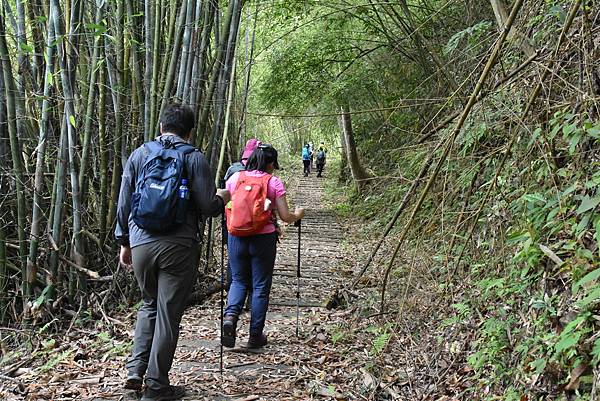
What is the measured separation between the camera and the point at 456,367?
3.44m

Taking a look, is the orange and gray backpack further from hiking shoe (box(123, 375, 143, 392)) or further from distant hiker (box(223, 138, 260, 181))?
hiking shoe (box(123, 375, 143, 392))

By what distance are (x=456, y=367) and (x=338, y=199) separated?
1404cm

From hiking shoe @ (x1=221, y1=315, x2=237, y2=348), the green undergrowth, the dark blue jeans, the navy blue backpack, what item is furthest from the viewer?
the dark blue jeans

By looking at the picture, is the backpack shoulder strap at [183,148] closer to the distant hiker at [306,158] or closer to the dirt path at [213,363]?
the dirt path at [213,363]

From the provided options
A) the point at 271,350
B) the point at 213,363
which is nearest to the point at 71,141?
the point at 213,363

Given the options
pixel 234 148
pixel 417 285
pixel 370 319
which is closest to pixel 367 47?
pixel 234 148

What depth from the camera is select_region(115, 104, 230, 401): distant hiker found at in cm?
312

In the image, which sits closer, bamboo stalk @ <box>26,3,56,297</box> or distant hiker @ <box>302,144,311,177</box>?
bamboo stalk @ <box>26,3,56,297</box>

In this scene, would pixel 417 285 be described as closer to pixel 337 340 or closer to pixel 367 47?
pixel 337 340

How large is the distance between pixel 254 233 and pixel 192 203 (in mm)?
991

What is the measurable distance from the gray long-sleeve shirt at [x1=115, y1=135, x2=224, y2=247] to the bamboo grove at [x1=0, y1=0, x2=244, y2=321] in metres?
1.24

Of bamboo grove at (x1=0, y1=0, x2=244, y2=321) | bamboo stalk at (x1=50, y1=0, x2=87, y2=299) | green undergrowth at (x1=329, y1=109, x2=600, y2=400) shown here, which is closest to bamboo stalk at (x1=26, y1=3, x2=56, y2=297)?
bamboo grove at (x1=0, y1=0, x2=244, y2=321)

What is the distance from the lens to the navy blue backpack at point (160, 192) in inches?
122

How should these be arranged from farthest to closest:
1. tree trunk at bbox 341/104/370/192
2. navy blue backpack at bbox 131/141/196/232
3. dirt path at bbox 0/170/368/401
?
tree trunk at bbox 341/104/370/192, dirt path at bbox 0/170/368/401, navy blue backpack at bbox 131/141/196/232
